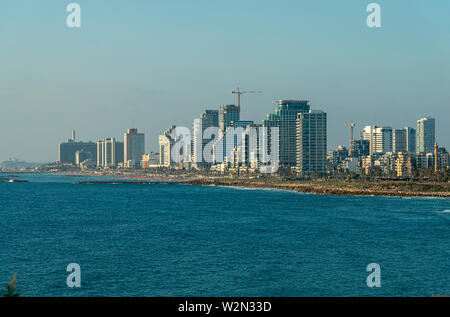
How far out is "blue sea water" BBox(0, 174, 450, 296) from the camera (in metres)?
43.2

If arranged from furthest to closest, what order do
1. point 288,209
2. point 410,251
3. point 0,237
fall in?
point 288,209, point 0,237, point 410,251

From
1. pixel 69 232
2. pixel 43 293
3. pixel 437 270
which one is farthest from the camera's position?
pixel 69 232

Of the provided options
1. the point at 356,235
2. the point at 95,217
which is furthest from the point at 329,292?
the point at 95,217

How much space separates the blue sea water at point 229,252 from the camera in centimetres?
4316

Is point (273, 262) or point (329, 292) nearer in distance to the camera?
point (329, 292)

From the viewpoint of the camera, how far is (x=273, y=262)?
174 ft

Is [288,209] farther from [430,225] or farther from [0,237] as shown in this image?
[0,237]

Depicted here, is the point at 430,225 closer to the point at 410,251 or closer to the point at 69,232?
the point at 410,251

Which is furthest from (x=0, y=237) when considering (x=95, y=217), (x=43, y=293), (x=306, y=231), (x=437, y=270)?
(x=437, y=270)

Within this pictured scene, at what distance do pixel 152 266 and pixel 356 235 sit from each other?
103ft

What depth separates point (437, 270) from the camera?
4909 cm

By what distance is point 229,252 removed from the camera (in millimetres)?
59062
